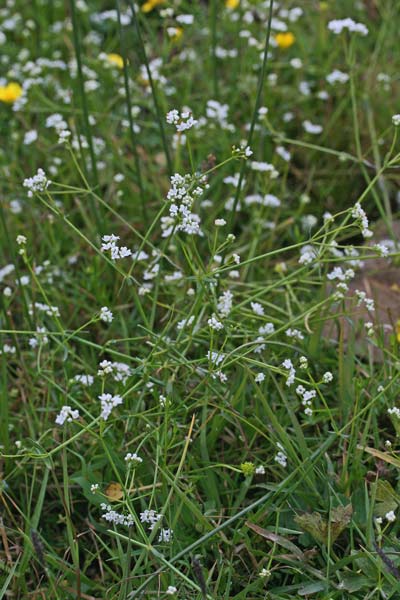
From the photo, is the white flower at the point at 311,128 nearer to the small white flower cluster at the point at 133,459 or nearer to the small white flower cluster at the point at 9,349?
the small white flower cluster at the point at 9,349

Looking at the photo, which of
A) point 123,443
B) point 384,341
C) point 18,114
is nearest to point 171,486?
point 123,443

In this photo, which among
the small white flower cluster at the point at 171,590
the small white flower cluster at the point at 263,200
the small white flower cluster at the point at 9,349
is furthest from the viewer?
the small white flower cluster at the point at 263,200

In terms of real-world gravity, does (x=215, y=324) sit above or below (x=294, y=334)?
above

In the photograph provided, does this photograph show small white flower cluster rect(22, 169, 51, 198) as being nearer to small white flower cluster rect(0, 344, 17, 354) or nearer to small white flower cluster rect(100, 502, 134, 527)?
small white flower cluster rect(0, 344, 17, 354)

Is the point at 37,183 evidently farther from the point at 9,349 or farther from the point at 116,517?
the point at 116,517

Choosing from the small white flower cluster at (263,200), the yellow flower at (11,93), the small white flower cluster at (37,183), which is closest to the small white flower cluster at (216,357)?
the small white flower cluster at (37,183)

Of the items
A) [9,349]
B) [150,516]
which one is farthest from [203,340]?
[9,349]

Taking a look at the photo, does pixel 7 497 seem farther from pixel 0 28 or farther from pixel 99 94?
pixel 0 28

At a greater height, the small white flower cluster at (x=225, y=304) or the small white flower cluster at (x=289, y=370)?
the small white flower cluster at (x=225, y=304)
